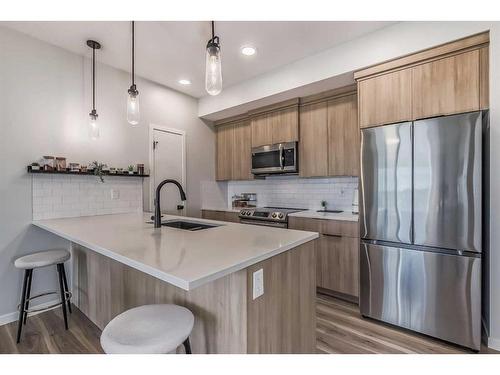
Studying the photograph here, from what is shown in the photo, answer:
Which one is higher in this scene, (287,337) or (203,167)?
(203,167)

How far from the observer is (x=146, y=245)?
1.33 metres

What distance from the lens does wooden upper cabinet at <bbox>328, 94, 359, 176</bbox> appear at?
2.90m

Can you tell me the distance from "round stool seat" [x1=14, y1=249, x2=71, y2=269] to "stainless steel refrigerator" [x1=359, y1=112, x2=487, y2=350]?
8.65 ft

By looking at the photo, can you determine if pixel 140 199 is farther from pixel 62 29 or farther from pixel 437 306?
pixel 437 306

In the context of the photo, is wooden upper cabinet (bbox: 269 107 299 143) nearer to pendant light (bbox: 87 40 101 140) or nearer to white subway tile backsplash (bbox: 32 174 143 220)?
white subway tile backsplash (bbox: 32 174 143 220)

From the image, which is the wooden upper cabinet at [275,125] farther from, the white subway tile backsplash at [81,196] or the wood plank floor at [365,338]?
the wood plank floor at [365,338]

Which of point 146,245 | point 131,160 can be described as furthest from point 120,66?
point 146,245

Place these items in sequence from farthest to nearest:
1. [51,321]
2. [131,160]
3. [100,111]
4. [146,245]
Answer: [131,160] < [100,111] < [51,321] < [146,245]

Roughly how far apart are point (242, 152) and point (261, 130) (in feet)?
1.59

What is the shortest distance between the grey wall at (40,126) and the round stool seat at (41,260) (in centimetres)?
38

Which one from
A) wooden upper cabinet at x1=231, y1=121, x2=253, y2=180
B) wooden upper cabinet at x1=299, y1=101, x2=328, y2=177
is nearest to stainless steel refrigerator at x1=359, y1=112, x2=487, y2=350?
wooden upper cabinet at x1=299, y1=101, x2=328, y2=177

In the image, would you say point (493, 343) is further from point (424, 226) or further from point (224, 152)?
point (224, 152)
